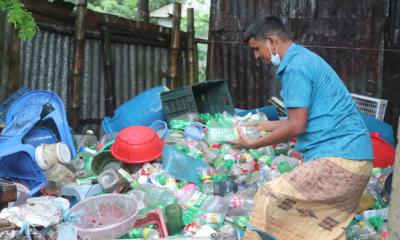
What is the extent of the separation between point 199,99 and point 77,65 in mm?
1705

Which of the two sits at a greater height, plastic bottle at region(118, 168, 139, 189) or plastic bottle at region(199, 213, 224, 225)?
plastic bottle at region(118, 168, 139, 189)

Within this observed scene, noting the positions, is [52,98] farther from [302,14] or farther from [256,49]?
[302,14]

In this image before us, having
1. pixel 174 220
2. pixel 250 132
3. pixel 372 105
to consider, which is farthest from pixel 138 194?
pixel 372 105

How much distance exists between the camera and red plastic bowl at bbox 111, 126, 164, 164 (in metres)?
5.18

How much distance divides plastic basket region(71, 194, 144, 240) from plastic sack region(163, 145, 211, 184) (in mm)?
916

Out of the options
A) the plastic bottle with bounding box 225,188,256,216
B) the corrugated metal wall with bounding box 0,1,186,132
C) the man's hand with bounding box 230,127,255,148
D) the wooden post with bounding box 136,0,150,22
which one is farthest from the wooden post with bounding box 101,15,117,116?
the man's hand with bounding box 230,127,255,148

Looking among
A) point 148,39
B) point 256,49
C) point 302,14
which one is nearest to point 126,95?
point 148,39

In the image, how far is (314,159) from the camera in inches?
128

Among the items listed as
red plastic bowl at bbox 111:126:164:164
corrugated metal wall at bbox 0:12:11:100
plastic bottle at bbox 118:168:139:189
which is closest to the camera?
plastic bottle at bbox 118:168:139:189

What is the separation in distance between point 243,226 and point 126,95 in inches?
164

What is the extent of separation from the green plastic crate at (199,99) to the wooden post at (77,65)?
1350mm

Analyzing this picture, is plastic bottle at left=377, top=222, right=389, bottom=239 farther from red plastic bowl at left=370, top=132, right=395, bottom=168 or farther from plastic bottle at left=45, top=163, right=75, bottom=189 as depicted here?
plastic bottle at left=45, top=163, right=75, bottom=189

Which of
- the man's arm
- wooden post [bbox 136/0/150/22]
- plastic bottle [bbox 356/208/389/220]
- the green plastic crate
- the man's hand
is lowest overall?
plastic bottle [bbox 356/208/389/220]

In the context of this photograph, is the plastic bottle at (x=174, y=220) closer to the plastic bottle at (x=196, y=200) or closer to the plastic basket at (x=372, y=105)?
Answer: the plastic bottle at (x=196, y=200)
